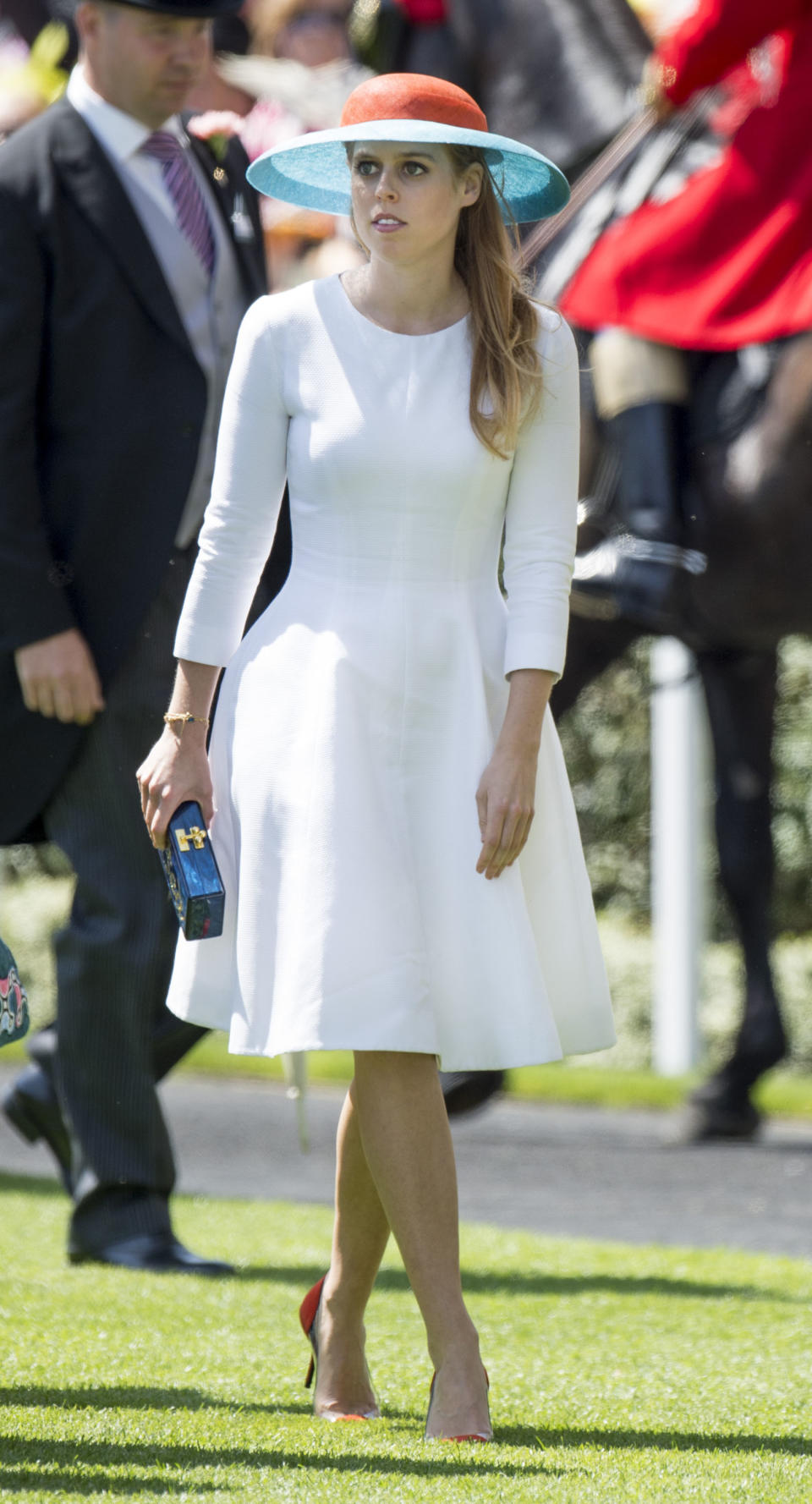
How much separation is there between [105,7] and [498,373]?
1.72 m

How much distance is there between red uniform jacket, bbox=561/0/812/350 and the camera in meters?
5.12

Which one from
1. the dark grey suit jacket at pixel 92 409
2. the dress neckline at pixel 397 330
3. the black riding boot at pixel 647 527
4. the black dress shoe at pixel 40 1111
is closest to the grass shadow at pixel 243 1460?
the dress neckline at pixel 397 330

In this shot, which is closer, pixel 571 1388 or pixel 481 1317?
pixel 571 1388

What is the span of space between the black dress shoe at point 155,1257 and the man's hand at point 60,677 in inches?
36.2

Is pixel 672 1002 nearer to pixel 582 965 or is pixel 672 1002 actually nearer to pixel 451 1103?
pixel 451 1103

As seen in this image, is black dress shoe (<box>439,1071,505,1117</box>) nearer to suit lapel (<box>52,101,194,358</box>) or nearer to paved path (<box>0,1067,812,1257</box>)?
paved path (<box>0,1067,812,1257</box>)

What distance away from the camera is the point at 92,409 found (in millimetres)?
4094

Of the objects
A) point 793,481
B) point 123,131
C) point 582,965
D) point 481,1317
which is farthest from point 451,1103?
point 582,965

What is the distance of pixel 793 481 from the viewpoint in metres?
5.46

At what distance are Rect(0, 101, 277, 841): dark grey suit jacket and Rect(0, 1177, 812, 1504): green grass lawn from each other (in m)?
0.98

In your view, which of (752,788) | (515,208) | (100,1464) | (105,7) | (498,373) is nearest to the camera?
(100,1464)

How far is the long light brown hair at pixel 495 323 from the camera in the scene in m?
2.81

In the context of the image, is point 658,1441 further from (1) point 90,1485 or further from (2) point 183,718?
(2) point 183,718

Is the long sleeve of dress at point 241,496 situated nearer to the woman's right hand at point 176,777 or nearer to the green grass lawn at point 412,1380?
the woman's right hand at point 176,777
